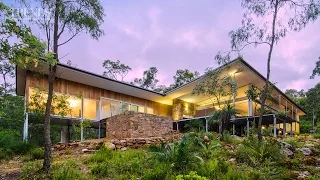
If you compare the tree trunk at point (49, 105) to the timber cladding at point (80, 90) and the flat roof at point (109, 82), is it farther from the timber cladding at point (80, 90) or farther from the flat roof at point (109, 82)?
the flat roof at point (109, 82)

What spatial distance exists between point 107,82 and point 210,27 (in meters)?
7.57

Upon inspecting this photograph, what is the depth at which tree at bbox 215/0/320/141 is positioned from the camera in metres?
9.52

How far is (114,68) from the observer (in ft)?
110

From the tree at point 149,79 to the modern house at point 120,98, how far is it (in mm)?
11906

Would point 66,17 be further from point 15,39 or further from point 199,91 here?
point 199,91

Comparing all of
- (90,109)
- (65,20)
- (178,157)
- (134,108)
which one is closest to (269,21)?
(178,157)

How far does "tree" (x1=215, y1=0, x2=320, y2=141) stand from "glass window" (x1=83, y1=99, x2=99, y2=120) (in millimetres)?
9653

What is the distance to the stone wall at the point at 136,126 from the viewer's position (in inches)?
523

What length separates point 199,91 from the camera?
17.7m

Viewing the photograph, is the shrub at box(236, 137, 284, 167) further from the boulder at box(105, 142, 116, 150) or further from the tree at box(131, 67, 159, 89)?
the tree at box(131, 67, 159, 89)

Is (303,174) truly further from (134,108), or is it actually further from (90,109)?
(134,108)

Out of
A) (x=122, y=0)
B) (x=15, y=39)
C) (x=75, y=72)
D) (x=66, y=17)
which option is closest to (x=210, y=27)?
(x=122, y=0)


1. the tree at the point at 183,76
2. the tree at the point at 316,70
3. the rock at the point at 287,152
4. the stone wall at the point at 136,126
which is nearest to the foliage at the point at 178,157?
the rock at the point at 287,152

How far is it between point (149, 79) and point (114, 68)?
16.0 ft
